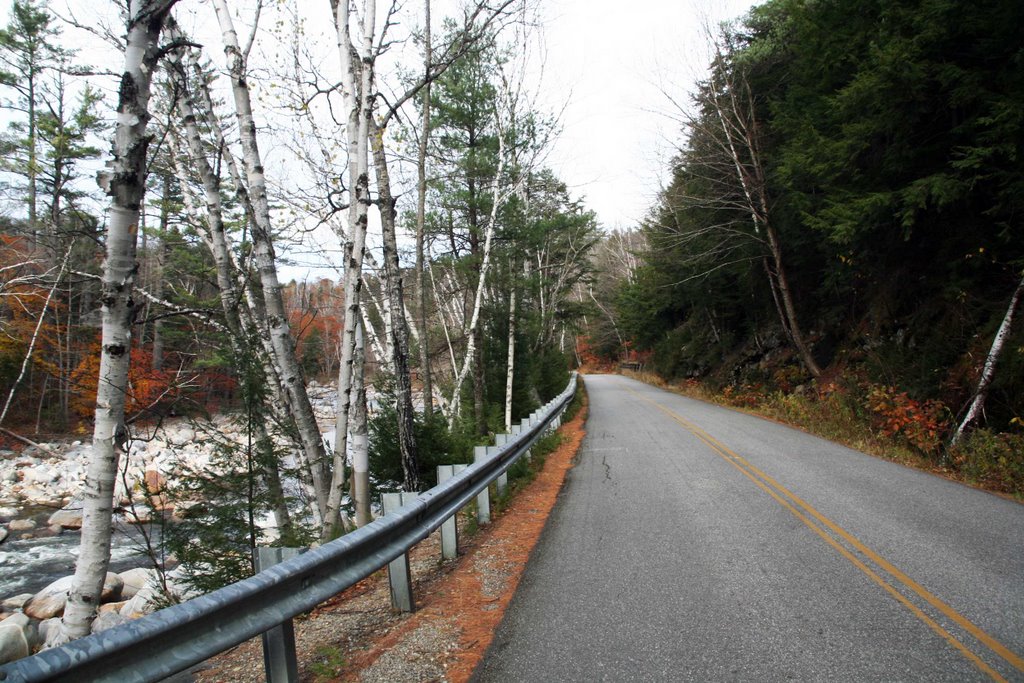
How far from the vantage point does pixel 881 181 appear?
40.5 feet

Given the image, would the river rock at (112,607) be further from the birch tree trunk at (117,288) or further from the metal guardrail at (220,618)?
the metal guardrail at (220,618)

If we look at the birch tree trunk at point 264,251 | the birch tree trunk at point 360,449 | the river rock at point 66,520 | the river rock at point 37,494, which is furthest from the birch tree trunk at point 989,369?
the river rock at point 37,494

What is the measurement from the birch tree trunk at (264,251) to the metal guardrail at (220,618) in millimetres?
2468

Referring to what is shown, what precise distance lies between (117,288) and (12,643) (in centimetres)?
500

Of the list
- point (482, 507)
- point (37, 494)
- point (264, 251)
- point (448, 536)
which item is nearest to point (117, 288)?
point (264, 251)

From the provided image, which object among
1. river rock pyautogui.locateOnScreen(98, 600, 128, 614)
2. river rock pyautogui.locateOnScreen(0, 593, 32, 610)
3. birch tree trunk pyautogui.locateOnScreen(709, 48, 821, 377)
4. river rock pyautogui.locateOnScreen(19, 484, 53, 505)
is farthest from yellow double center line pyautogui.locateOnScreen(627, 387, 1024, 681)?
river rock pyautogui.locateOnScreen(19, 484, 53, 505)

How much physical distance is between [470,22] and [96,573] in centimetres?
706

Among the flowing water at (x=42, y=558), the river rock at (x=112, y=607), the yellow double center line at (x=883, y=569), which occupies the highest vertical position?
the yellow double center line at (x=883, y=569)

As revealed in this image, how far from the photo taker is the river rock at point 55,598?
8.98 meters

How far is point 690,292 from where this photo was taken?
28.9 metres

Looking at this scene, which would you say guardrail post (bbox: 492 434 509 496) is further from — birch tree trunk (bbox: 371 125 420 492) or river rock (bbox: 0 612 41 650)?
river rock (bbox: 0 612 41 650)

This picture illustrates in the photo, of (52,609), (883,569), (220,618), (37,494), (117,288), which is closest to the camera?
(220,618)

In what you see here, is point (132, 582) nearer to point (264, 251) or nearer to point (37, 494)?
point (264, 251)

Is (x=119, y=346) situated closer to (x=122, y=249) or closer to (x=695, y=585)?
(x=122, y=249)
